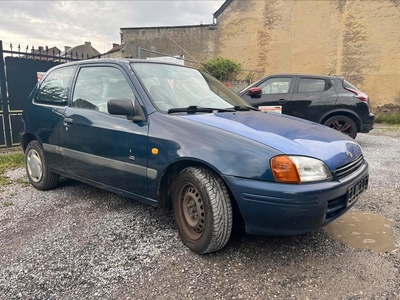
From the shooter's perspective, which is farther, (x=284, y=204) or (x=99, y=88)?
(x=99, y=88)

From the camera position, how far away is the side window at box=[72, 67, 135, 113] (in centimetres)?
329

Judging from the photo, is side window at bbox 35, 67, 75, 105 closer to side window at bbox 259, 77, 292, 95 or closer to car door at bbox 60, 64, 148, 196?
car door at bbox 60, 64, 148, 196

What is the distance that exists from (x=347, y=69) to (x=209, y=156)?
16.6 m

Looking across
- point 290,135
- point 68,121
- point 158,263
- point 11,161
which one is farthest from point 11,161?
point 290,135

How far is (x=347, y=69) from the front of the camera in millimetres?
16625

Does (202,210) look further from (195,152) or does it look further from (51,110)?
(51,110)

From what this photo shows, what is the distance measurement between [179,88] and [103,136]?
Result: 93 cm

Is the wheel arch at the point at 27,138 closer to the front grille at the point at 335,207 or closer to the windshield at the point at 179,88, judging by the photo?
the windshield at the point at 179,88

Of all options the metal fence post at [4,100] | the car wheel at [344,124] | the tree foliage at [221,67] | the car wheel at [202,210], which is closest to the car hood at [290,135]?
the car wheel at [202,210]

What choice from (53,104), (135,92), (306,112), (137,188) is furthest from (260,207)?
(306,112)

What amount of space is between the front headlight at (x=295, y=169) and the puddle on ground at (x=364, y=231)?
0.97 meters

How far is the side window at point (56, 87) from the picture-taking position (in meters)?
3.97

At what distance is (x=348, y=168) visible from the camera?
2.65 m

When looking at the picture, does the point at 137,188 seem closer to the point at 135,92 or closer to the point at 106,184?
the point at 106,184
